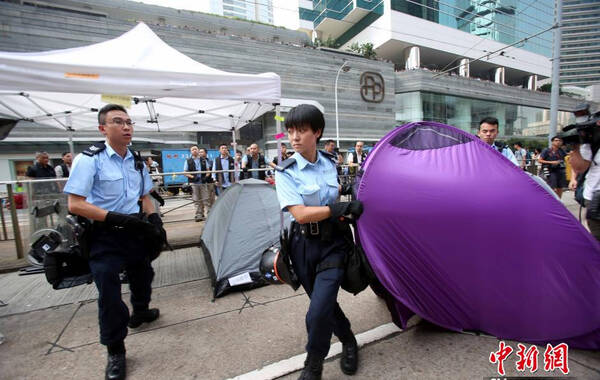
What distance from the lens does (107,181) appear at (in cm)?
226

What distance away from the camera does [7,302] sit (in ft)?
10.7

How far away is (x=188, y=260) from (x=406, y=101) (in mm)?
34155

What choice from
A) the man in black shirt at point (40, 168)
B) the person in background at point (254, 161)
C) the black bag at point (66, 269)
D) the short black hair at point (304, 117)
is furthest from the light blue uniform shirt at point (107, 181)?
the man in black shirt at point (40, 168)

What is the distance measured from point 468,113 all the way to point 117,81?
139 feet

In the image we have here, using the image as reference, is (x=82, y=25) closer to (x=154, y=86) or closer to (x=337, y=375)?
(x=154, y=86)

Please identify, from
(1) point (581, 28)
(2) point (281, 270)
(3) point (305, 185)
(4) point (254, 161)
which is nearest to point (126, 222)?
(2) point (281, 270)

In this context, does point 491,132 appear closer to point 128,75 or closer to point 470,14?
point 128,75

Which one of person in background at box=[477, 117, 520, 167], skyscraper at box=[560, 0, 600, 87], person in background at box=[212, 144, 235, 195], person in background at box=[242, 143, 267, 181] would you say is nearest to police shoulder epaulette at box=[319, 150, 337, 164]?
person in background at box=[477, 117, 520, 167]

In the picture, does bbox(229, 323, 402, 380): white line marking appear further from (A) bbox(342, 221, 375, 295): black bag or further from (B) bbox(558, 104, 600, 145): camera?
(B) bbox(558, 104, 600, 145): camera

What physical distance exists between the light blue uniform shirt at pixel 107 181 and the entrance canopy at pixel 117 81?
1244mm

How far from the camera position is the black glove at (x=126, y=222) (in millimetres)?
2121

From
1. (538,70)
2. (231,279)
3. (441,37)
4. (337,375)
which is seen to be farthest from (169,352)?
(538,70)

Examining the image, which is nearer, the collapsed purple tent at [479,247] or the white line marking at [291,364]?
the collapsed purple tent at [479,247]

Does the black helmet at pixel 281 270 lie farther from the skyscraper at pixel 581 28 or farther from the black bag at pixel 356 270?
the skyscraper at pixel 581 28
